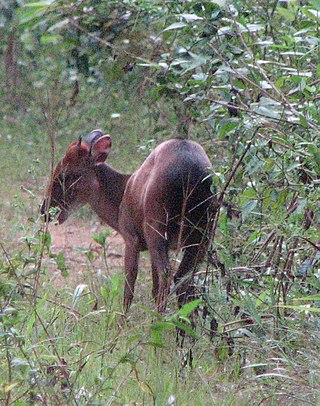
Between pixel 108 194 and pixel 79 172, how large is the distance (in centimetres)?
27

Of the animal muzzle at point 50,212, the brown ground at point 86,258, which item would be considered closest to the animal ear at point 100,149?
the animal muzzle at point 50,212

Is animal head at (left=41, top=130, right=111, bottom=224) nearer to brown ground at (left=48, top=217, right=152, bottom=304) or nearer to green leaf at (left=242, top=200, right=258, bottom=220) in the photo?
brown ground at (left=48, top=217, right=152, bottom=304)

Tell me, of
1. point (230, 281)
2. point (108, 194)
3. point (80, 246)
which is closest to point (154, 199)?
point (230, 281)

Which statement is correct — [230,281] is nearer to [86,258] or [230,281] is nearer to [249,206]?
[249,206]

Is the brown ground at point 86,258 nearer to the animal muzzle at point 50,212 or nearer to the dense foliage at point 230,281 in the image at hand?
the animal muzzle at point 50,212

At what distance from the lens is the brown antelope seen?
5.35m

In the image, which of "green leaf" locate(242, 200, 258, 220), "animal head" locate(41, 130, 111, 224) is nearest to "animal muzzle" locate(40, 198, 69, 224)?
"animal head" locate(41, 130, 111, 224)

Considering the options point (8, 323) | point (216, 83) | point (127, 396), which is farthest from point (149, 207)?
point (8, 323)

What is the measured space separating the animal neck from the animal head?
4 cm

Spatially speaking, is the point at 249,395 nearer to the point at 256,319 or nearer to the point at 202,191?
the point at 256,319

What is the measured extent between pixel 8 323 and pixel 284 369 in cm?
116

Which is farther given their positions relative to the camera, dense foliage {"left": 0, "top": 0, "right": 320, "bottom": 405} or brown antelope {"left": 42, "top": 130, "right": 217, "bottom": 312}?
brown antelope {"left": 42, "top": 130, "right": 217, "bottom": 312}

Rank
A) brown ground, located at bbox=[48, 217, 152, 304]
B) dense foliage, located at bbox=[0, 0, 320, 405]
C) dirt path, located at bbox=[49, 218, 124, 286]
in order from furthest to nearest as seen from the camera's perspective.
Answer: dirt path, located at bbox=[49, 218, 124, 286]
brown ground, located at bbox=[48, 217, 152, 304]
dense foliage, located at bbox=[0, 0, 320, 405]

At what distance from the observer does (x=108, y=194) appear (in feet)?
22.0
